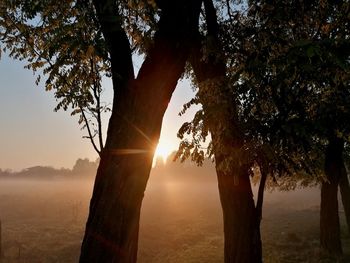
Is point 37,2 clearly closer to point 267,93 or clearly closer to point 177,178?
point 267,93

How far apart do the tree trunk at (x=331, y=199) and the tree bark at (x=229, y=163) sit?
33.4 ft

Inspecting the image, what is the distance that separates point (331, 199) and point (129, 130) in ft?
51.3

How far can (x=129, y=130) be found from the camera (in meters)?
5.18

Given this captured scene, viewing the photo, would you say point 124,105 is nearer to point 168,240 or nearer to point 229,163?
point 229,163

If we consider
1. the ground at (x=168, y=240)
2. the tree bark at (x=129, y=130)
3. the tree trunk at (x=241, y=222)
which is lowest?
the ground at (x=168, y=240)

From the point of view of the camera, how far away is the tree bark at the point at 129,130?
485 centimetres

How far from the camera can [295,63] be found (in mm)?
5766

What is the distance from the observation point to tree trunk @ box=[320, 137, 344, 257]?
1808 centimetres

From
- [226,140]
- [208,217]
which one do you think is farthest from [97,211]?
[208,217]

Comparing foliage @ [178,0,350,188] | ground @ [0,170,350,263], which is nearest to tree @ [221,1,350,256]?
foliage @ [178,0,350,188]

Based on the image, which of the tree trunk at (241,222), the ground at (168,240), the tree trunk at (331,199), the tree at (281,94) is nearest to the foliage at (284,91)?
the tree at (281,94)

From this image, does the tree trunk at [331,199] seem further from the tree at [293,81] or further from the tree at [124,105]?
the tree at [124,105]

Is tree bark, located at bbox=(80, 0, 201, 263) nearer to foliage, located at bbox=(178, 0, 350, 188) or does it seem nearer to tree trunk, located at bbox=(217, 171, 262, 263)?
foliage, located at bbox=(178, 0, 350, 188)

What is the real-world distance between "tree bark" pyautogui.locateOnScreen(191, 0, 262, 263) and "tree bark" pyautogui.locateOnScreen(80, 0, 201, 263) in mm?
2530
